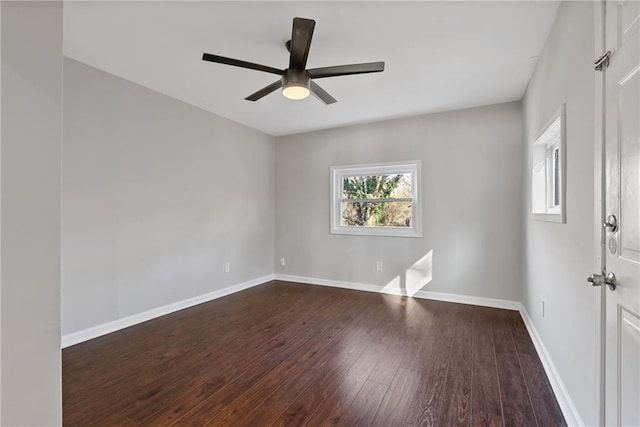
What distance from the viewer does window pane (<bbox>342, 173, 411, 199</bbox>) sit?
14.3ft

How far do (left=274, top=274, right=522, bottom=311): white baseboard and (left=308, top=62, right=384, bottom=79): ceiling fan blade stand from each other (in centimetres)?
308

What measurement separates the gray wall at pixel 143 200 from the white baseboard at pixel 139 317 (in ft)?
0.19

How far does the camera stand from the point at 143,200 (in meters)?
3.23

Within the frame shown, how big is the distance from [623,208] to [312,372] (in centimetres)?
203

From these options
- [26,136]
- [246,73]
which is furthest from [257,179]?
[26,136]

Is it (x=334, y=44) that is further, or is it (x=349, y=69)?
(x=334, y=44)

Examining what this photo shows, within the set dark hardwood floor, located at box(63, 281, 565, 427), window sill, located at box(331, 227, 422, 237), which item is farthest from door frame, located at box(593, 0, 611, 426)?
window sill, located at box(331, 227, 422, 237)

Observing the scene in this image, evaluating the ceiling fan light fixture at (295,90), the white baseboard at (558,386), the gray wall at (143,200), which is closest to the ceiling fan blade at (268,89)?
the ceiling fan light fixture at (295,90)

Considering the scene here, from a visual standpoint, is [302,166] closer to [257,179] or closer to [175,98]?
[257,179]

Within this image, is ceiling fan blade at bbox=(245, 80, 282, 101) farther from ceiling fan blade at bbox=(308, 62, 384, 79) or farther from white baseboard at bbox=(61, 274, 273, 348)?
white baseboard at bbox=(61, 274, 273, 348)

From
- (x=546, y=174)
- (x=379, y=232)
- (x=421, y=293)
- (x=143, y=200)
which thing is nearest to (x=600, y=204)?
(x=546, y=174)

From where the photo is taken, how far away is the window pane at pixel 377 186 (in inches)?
172

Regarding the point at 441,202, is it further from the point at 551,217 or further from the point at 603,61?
the point at 603,61

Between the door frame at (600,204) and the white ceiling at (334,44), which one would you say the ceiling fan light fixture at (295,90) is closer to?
the white ceiling at (334,44)
